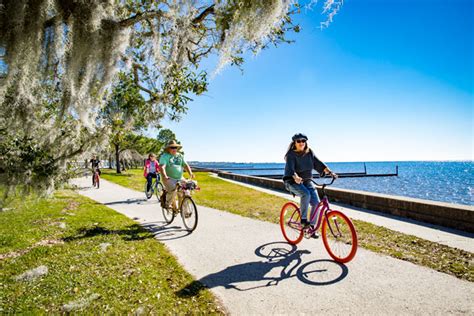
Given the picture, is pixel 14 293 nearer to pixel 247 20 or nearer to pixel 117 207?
pixel 247 20

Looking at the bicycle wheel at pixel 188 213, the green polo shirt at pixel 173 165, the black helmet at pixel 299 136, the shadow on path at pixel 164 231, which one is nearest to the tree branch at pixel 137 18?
the black helmet at pixel 299 136

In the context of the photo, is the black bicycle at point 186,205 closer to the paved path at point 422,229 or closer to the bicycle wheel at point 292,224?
the bicycle wheel at point 292,224

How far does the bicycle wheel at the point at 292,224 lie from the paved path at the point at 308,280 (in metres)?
0.20

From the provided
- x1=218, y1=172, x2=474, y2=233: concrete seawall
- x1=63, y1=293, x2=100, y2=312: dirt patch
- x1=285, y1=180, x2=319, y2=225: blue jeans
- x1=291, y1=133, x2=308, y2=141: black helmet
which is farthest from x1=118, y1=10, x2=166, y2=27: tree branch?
x1=218, y1=172, x2=474, y2=233: concrete seawall

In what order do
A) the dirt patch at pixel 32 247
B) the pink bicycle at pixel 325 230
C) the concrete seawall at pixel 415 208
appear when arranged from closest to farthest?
1. the pink bicycle at pixel 325 230
2. the dirt patch at pixel 32 247
3. the concrete seawall at pixel 415 208

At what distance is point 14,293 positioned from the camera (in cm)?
339

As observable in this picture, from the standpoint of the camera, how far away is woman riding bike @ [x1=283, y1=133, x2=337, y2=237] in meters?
5.00

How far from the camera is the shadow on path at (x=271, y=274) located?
11.9ft

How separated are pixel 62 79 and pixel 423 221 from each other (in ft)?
27.6

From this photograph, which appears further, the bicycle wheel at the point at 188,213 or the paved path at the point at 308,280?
the bicycle wheel at the point at 188,213

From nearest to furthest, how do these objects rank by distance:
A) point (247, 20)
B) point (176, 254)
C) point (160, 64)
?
point (247, 20) < point (160, 64) < point (176, 254)

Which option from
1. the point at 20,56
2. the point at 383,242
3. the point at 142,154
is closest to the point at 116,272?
the point at 20,56

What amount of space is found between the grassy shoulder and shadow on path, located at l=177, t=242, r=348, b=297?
28 cm

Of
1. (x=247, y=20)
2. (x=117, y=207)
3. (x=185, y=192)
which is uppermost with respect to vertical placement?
(x=247, y=20)
